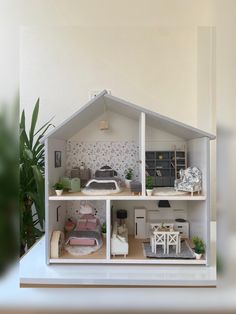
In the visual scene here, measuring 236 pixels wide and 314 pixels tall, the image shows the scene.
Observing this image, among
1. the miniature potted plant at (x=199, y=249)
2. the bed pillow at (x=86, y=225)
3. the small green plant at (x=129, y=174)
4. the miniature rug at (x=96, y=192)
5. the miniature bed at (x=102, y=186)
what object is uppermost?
the small green plant at (x=129, y=174)

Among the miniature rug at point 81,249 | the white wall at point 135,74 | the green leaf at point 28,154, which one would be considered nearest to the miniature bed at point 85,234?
the miniature rug at point 81,249

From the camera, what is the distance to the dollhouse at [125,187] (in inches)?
33.0

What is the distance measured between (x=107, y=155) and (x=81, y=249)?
0.43 meters

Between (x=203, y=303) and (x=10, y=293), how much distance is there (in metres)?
0.34

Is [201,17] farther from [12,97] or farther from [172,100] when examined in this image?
[172,100]

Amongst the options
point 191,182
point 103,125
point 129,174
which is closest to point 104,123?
point 103,125

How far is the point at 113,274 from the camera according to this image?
0.76 metres

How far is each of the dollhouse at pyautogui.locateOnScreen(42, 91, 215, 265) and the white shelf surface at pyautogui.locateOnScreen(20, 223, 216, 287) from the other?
3cm

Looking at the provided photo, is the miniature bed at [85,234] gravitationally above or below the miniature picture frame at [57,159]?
below

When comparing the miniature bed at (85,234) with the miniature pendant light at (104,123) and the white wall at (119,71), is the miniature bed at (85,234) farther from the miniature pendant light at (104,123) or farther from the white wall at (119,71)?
the white wall at (119,71)

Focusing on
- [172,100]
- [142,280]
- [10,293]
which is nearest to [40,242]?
[142,280]

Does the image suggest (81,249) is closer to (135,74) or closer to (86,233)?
(86,233)

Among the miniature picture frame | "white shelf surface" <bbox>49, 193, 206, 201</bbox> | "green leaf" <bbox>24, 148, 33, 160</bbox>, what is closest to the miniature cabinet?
"white shelf surface" <bbox>49, 193, 206, 201</bbox>

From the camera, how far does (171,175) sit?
1.09m
